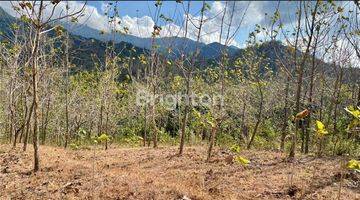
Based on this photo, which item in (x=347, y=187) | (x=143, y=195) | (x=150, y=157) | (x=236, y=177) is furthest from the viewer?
(x=150, y=157)

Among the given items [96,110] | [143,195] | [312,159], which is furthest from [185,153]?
[96,110]

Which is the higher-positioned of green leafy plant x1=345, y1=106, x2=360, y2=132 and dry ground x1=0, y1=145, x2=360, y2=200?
green leafy plant x1=345, y1=106, x2=360, y2=132

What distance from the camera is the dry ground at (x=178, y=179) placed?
27.9 ft

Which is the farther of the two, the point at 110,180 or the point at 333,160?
the point at 333,160

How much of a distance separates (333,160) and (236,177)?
11.7 feet

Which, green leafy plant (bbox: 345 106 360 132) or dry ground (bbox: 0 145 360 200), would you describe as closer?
green leafy plant (bbox: 345 106 360 132)

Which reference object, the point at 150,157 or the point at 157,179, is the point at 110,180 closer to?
the point at 157,179

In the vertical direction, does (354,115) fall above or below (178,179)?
above

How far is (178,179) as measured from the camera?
32.7ft

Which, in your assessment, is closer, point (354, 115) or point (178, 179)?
point (354, 115)

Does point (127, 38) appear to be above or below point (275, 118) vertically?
above

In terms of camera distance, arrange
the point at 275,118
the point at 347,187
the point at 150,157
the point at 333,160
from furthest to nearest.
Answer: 1. the point at 275,118
2. the point at 150,157
3. the point at 333,160
4. the point at 347,187

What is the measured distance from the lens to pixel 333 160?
12.1m

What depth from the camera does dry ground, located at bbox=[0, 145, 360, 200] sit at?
27.9ft
